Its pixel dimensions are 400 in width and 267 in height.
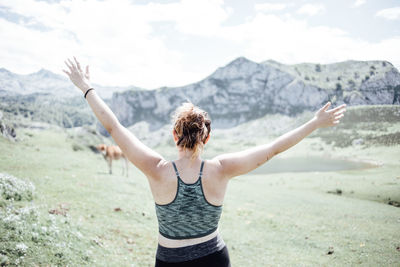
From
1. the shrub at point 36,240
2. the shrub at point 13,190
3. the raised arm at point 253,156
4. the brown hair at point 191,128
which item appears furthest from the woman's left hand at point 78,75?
the shrub at point 13,190

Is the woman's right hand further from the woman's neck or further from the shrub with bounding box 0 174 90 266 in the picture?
the shrub with bounding box 0 174 90 266

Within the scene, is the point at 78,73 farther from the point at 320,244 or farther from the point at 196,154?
the point at 320,244

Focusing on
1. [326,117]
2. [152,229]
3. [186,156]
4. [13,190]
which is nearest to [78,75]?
[186,156]

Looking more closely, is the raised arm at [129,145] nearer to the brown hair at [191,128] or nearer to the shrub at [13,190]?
the brown hair at [191,128]

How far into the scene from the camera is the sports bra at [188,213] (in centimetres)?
308

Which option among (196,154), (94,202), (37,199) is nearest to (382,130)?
(196,154)

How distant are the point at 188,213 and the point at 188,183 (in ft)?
1.27

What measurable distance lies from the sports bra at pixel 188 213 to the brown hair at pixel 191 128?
26 cm

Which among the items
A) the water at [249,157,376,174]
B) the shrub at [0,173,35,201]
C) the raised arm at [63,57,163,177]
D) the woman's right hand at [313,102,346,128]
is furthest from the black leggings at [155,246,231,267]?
the water at [249,157,376,174]

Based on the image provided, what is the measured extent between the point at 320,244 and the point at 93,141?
53.4 metres

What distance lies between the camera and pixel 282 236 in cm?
1457

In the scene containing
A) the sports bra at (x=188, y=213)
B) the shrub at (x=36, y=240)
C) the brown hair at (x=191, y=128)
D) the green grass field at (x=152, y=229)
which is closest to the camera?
the sports bra at (x=188, y=213)

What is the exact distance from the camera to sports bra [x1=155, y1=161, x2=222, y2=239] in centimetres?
308

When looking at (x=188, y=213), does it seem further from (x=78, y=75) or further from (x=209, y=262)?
(x=78, y=75)
